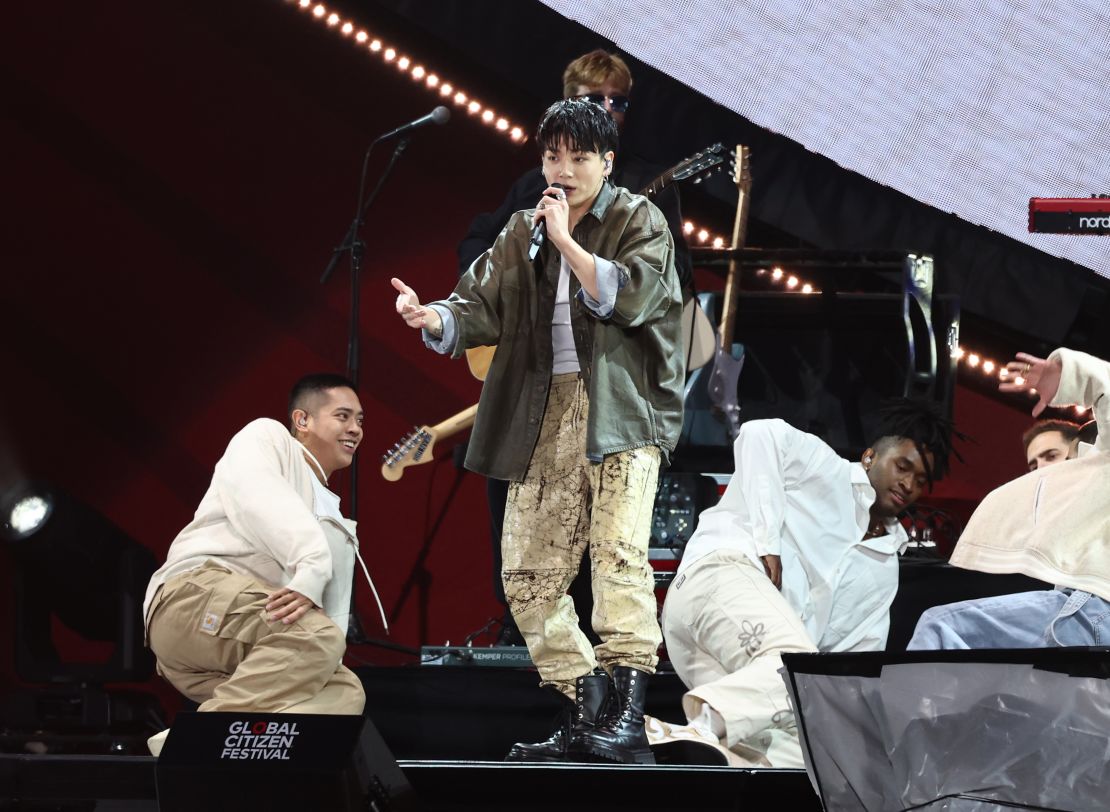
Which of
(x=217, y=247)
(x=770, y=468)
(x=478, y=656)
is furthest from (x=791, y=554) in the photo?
(x=217, y=247)

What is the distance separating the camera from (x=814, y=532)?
3.62 metres

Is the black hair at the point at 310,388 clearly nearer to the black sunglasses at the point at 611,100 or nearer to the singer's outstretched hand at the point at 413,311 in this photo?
the singer's outstretched hand at the point at 413,311

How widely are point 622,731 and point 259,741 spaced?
2.70 feet

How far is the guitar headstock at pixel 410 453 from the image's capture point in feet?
16.1

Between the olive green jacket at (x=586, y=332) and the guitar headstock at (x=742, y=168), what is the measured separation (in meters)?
1.68

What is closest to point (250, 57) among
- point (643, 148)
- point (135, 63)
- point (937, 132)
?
point (135, 63)

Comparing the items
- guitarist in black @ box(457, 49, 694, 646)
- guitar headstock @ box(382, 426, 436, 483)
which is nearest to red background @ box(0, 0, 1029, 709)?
guitar headstock @ box(382, 426, 436, 483)

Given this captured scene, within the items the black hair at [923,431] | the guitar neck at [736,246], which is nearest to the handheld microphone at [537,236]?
the black hair at [923,431]

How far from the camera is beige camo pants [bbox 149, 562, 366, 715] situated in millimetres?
2879

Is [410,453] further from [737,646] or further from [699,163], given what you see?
[737,646]

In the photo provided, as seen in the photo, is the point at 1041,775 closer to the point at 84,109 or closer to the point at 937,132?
the point at 937,132

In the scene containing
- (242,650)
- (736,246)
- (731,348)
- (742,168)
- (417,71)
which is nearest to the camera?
(242,650)

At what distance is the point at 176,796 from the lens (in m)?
2.09

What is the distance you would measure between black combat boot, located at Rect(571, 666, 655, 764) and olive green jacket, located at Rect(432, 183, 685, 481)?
47 centimetres
